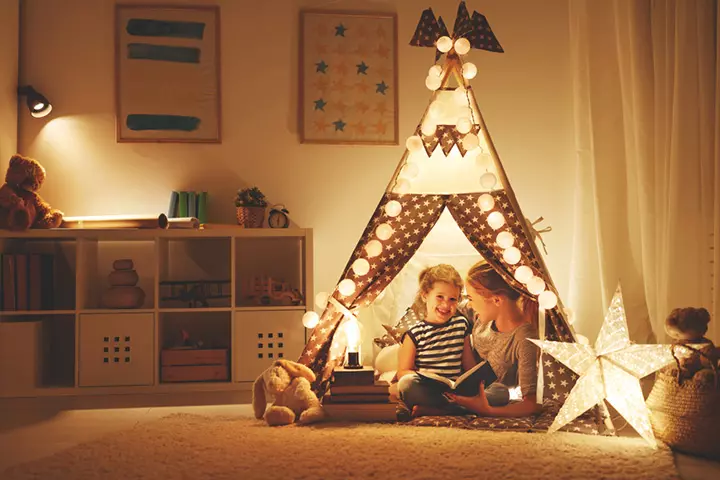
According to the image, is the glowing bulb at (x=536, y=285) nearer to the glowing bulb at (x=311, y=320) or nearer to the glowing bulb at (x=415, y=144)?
the glowing bulb at (x=415, y=144)

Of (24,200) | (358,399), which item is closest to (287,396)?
(358,399)

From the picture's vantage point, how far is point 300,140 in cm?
385

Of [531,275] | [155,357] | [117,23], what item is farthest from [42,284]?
[531,275]

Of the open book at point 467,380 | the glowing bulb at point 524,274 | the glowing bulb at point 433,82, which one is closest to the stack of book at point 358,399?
the open book at point 467,380

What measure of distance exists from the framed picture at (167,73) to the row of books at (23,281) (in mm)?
768

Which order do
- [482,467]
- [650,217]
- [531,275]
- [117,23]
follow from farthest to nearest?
[117,23], [650,217], [531,275], [482,467]

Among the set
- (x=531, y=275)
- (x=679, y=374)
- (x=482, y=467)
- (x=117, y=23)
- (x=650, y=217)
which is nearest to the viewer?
(x=482, y=467)

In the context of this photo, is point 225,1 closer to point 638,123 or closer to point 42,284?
point 42,284

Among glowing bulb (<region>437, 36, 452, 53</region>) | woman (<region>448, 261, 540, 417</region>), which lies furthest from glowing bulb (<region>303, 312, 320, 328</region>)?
glowing bulb (<region>437, 36, 452, 53</region>)

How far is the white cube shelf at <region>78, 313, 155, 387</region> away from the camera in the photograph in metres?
3.30

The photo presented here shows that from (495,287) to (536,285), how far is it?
204 millimetres

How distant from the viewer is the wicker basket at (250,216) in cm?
353

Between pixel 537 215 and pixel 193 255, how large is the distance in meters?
1.78

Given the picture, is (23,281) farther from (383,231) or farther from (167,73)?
(383,231)
